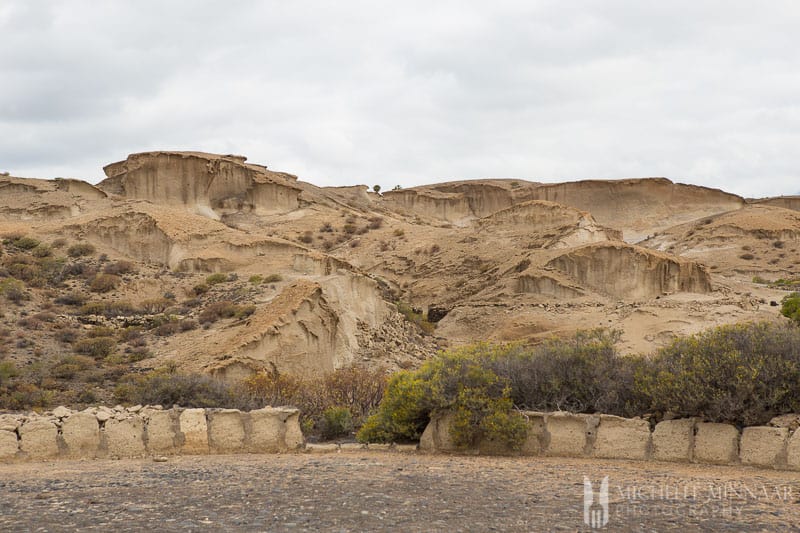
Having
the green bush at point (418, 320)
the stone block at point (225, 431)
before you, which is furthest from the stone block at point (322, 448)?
the green bush at point (418, 320)

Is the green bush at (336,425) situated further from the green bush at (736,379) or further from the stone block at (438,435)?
the green bush at (736,379)

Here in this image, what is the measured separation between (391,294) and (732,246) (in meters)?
27.3

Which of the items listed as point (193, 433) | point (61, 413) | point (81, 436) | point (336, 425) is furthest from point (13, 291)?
point (193, 433)

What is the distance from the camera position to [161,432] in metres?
9.98

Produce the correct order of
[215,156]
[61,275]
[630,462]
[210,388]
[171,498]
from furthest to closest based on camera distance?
[215,156], [61,275], [210,388], [630,462], [171,498]

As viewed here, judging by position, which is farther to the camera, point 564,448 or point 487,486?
point 564,448

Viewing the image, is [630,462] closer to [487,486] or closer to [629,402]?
[629,402]

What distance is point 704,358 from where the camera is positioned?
8.79 m

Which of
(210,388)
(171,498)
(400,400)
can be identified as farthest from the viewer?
(210,388)

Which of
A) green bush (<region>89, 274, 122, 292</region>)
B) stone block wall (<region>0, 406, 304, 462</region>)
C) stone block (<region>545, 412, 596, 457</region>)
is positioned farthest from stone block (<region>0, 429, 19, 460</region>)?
green bush (<region>89, 274, 122, 292</region>)

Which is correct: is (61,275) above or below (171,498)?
above

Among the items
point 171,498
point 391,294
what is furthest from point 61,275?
point 171,498

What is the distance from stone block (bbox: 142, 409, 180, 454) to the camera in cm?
992

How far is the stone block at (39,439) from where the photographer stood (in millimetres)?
9625
